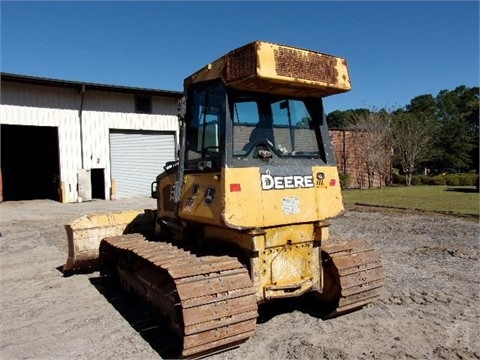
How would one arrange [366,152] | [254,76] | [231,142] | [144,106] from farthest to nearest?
[366,152] < [144,106] < [231,142] < [254,76]

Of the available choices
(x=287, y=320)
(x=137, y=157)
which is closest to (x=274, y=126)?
(x=287, y=320)

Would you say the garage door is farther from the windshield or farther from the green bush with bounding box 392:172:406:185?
the green bush with bounding box 392:172:406:185

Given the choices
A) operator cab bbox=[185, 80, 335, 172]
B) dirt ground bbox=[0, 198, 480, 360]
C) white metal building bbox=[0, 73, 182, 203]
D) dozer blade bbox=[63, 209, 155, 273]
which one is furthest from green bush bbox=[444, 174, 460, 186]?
operator cab bbox=[185, 80, 335, 172]

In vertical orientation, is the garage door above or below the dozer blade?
above

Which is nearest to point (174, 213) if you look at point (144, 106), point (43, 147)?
point (144, 106)

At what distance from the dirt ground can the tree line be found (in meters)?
27.4

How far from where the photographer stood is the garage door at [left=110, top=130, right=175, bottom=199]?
24.2 metres

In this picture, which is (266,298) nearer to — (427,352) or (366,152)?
(427,352)

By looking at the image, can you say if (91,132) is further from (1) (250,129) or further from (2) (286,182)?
(2) (286,182)

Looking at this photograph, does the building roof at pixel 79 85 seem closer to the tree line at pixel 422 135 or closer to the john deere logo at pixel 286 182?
the tree line at pixel 422 135

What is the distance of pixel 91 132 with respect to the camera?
909 inches

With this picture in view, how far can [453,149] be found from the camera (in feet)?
180

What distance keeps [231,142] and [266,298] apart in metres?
1.66

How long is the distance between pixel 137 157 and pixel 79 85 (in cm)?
511
